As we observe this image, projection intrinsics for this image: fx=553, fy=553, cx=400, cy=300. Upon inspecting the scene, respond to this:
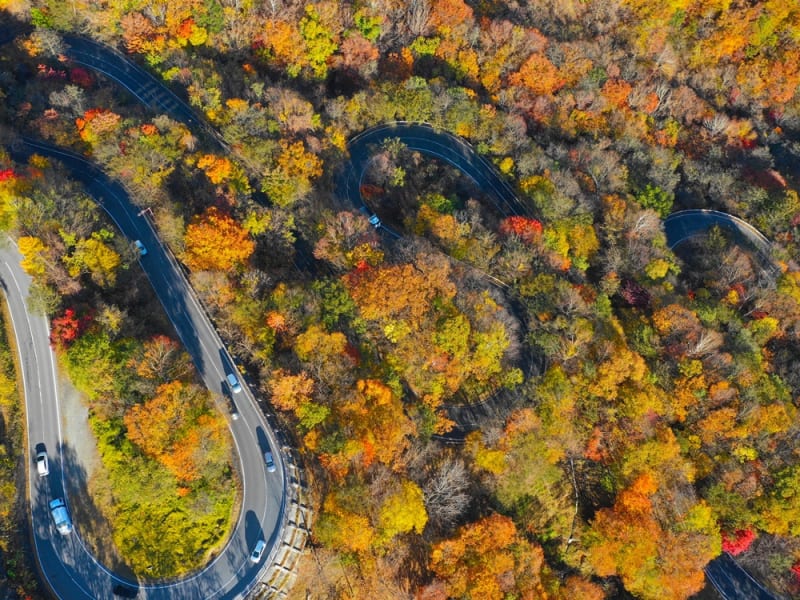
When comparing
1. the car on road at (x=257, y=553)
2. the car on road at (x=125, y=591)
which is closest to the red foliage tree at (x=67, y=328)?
the car on road at (x=125, y=591)

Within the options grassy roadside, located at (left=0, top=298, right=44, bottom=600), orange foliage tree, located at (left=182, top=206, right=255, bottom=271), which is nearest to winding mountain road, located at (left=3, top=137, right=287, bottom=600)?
grassy roadside, located at (left=0, top=298, right=44, bottom=600)

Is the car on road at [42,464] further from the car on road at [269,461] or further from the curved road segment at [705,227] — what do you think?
the curved road segment at [705,227]

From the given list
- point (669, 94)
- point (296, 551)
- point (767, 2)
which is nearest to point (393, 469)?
point (296, 551)

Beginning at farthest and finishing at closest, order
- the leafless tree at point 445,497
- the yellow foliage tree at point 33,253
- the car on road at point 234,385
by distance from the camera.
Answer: the car on road at point 234,385, the leafless tree at point 445,497, the yellow foliage tree at point 33,253

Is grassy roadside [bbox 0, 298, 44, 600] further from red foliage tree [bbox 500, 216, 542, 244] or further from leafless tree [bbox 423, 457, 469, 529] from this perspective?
red foliage tree [bbox 500, 216, 542, 244]

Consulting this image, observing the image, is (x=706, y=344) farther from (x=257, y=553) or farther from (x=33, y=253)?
(x=33, y=253)
